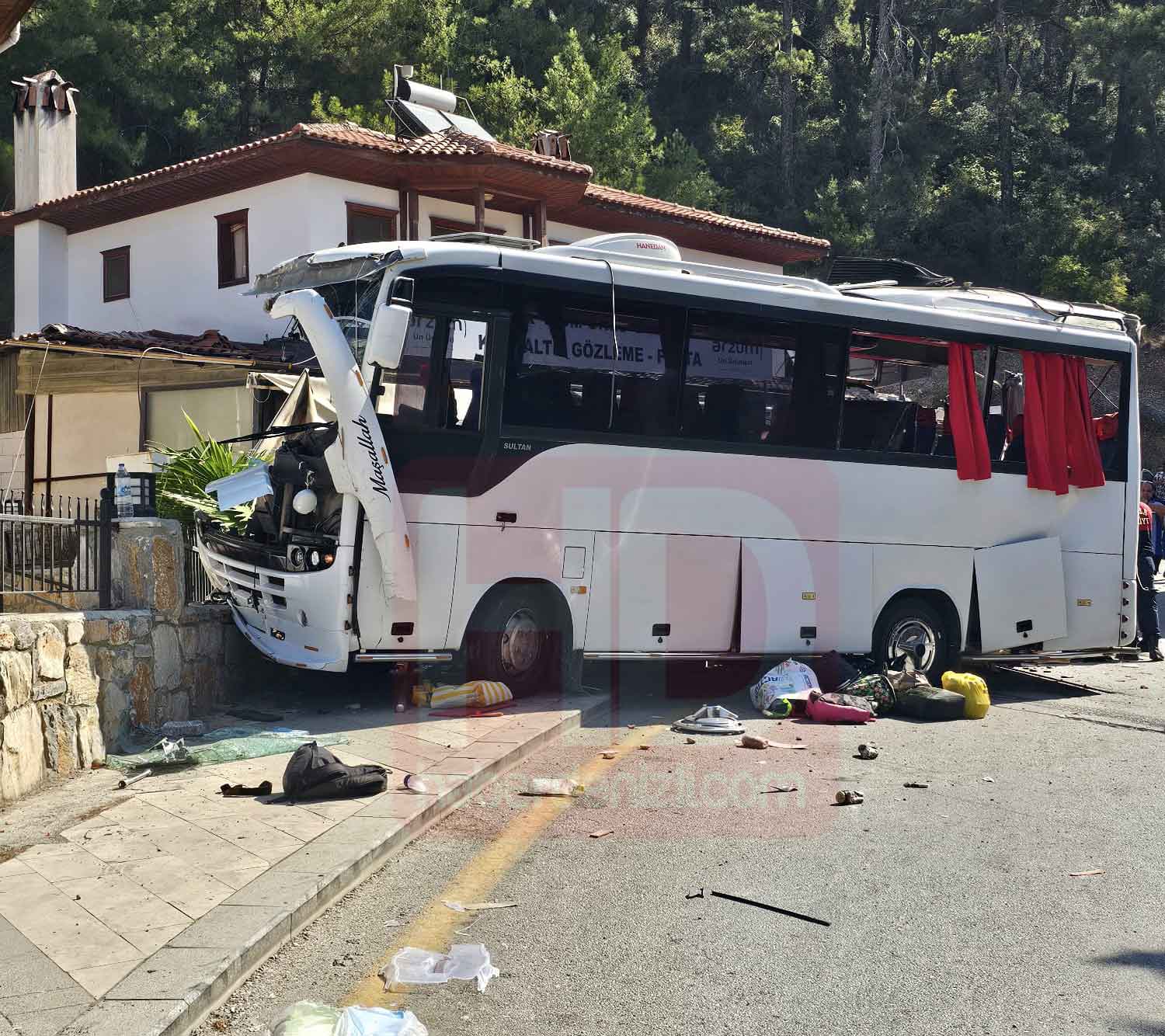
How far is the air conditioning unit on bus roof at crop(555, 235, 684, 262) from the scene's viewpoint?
1083 centimetres

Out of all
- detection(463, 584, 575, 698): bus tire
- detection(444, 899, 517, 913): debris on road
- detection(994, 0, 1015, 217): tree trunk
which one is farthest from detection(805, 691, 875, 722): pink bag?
detection(994, 0, 1015, 217): tree trunk

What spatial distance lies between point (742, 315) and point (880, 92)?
36139 mm

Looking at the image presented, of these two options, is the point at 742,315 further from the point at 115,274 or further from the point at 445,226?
the point at 115,274

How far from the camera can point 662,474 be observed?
10.7 m

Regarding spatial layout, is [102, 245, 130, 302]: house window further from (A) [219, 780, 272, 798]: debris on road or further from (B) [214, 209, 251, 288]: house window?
(A) [219, 780, 272, 798]: debris on road

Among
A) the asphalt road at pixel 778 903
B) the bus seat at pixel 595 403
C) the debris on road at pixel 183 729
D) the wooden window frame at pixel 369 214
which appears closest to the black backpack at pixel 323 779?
the asphalt road at pixel 778 903

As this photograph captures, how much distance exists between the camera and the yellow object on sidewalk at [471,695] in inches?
394


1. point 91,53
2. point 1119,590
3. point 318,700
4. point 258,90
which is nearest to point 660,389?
point 318,700

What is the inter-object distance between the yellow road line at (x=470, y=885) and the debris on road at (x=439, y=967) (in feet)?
0.23

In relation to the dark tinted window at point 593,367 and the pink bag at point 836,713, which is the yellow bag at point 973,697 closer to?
the pink bag at point 836,713

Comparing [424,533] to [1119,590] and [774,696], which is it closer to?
[774,696]

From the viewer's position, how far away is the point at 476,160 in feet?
67.5

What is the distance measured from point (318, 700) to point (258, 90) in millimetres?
30559

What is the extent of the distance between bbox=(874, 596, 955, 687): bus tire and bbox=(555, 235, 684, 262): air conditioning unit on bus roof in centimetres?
401
